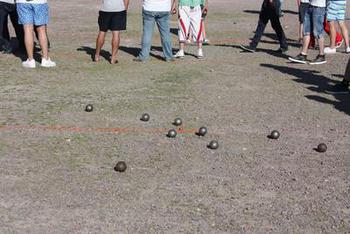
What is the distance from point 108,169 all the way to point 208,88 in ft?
12.9

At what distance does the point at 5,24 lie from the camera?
12312 mm

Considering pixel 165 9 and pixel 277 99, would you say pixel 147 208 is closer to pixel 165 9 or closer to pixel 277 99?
pixel 277 99

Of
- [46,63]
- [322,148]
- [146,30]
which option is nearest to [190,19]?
[146,30]

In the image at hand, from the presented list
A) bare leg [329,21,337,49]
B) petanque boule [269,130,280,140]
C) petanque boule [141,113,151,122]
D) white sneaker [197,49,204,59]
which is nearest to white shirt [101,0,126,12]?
white sneaker [197,49,204,59]

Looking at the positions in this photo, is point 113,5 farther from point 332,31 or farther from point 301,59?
point 332,31

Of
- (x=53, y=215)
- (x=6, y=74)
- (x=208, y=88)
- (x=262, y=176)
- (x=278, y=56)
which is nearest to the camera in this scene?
(x=53, y=215)

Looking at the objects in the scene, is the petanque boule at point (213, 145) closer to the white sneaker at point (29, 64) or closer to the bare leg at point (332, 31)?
the white sneaker at point (29, 64)

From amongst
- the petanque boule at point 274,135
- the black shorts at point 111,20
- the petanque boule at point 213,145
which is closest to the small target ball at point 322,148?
the petanque boule at point 274,135

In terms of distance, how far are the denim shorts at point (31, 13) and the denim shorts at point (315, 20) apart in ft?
16.7

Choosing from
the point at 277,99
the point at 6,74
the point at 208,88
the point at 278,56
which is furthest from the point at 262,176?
the point at 278,56

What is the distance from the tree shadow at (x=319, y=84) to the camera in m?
8.74

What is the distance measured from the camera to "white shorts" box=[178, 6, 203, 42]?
11.7m

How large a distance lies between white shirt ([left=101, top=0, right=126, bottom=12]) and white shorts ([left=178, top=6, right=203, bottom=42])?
1.34 m

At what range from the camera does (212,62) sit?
38.5ft
